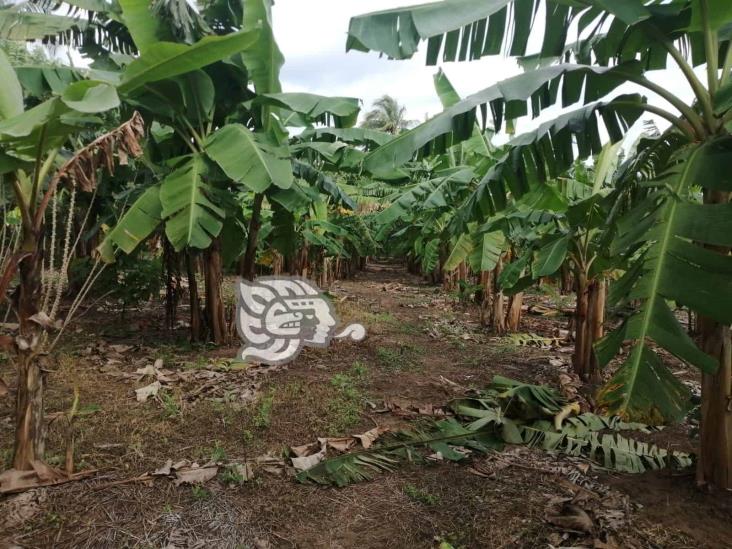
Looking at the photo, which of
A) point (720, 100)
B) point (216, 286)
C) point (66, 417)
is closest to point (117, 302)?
point (216, 286)

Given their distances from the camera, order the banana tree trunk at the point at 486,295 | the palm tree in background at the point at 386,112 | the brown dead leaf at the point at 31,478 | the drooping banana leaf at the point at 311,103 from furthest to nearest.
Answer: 1. the palm tree in background at the point at 386,112
2. the banana tree trunk at the point at 486,295
3. the drooping banana leaf at the point at 311,103
4. the brown dead leaf at the point at 31,478

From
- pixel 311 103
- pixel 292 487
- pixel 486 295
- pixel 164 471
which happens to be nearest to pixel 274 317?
pixel 311 103

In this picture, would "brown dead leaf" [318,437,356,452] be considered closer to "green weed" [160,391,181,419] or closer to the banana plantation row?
"green weed" [160,391,181,419]

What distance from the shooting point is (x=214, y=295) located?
20.6 ft

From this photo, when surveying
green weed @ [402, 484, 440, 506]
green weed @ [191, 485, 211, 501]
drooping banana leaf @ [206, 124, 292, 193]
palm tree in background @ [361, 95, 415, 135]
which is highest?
palm tree in background @ [361, 95, 415, 135]

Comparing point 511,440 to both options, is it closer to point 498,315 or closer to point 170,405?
point 170,405

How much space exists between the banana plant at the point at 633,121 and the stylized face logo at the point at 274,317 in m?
3.05

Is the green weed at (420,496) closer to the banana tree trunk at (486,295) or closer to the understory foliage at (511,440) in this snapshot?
the understory foliage at (511,440)

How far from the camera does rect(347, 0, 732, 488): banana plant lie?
6.73 ft

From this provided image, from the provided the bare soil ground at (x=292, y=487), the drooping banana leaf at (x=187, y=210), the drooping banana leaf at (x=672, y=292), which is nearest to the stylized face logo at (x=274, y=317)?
the bare soil ground at (x=292, y=487)

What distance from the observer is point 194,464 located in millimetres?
3166

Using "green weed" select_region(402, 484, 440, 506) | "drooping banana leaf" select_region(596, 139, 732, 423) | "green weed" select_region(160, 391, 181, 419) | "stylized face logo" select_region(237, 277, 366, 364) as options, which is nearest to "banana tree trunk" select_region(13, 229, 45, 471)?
"green weed" select_region(160, 391, 181, 419)

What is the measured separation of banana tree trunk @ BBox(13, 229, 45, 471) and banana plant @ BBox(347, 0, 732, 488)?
215cm

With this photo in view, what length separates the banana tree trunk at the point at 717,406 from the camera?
2.50 metres
